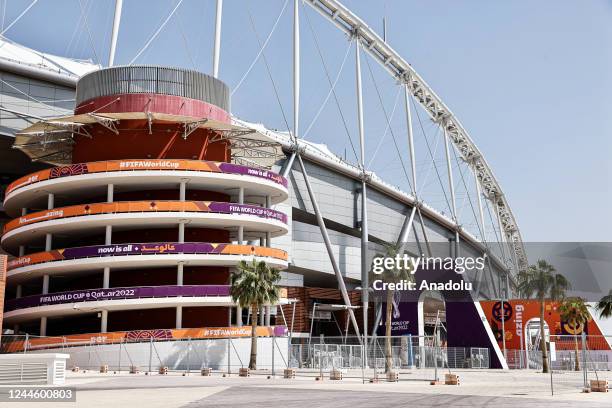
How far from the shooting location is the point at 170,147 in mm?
66062

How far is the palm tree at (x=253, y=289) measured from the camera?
5628 centimetres

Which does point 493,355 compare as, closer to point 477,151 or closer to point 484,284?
point 477,151

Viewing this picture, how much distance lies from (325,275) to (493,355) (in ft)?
96.8

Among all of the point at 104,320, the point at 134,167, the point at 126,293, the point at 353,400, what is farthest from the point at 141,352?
the point at 353,400

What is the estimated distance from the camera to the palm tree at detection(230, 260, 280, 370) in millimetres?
56281

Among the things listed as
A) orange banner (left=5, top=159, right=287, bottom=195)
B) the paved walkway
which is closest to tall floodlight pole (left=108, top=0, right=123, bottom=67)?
orange banner (left=5, top=159, right=287, bottom=195)

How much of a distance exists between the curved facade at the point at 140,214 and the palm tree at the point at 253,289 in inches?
199

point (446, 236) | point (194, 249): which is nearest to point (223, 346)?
point (194, 249)

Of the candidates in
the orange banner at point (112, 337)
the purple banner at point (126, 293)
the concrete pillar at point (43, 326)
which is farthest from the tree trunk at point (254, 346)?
the concrete pillar at point (43, 326)

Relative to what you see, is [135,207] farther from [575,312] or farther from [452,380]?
[575,312]

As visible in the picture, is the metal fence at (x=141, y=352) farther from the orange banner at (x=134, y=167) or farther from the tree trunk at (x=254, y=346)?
the orange banner at (x=134, y=167)

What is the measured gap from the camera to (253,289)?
56.5 metres

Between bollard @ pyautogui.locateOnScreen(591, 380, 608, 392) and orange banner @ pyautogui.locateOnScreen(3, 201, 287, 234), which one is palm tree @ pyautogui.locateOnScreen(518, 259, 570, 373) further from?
bollard @ pyautogui.locateOnScreen(591, 380, 608, 392)

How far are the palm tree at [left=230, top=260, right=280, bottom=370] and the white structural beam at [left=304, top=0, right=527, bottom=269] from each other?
41528 millimetres
